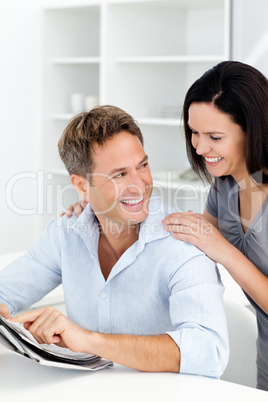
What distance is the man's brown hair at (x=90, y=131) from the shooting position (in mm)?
1416

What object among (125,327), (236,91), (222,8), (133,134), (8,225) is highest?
(222,8)

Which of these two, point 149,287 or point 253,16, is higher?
point 253,16

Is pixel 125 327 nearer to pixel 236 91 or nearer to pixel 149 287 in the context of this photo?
pixel 149 287

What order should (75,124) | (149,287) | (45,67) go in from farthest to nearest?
(45,67) → (75,124) → (149,287)

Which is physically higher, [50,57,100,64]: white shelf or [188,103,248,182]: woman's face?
[50,57,100,64]: white shelf

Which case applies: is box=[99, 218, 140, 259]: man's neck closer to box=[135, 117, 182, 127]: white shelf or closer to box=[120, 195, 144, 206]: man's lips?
box=[120, 195, 144, 206]: man's lips

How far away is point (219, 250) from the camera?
52.4 inches

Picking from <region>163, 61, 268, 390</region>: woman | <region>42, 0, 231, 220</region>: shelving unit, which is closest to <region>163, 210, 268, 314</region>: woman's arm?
<region>163, 61, 268, 390</region>: woman

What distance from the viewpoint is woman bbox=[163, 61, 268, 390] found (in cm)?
136

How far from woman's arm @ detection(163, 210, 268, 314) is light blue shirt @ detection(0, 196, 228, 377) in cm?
3

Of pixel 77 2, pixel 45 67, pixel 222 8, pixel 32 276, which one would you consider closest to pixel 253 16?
pixel 222 8

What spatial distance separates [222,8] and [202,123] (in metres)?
2.47

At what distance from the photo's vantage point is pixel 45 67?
13.9 feet

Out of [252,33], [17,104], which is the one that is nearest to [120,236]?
[252,33]
